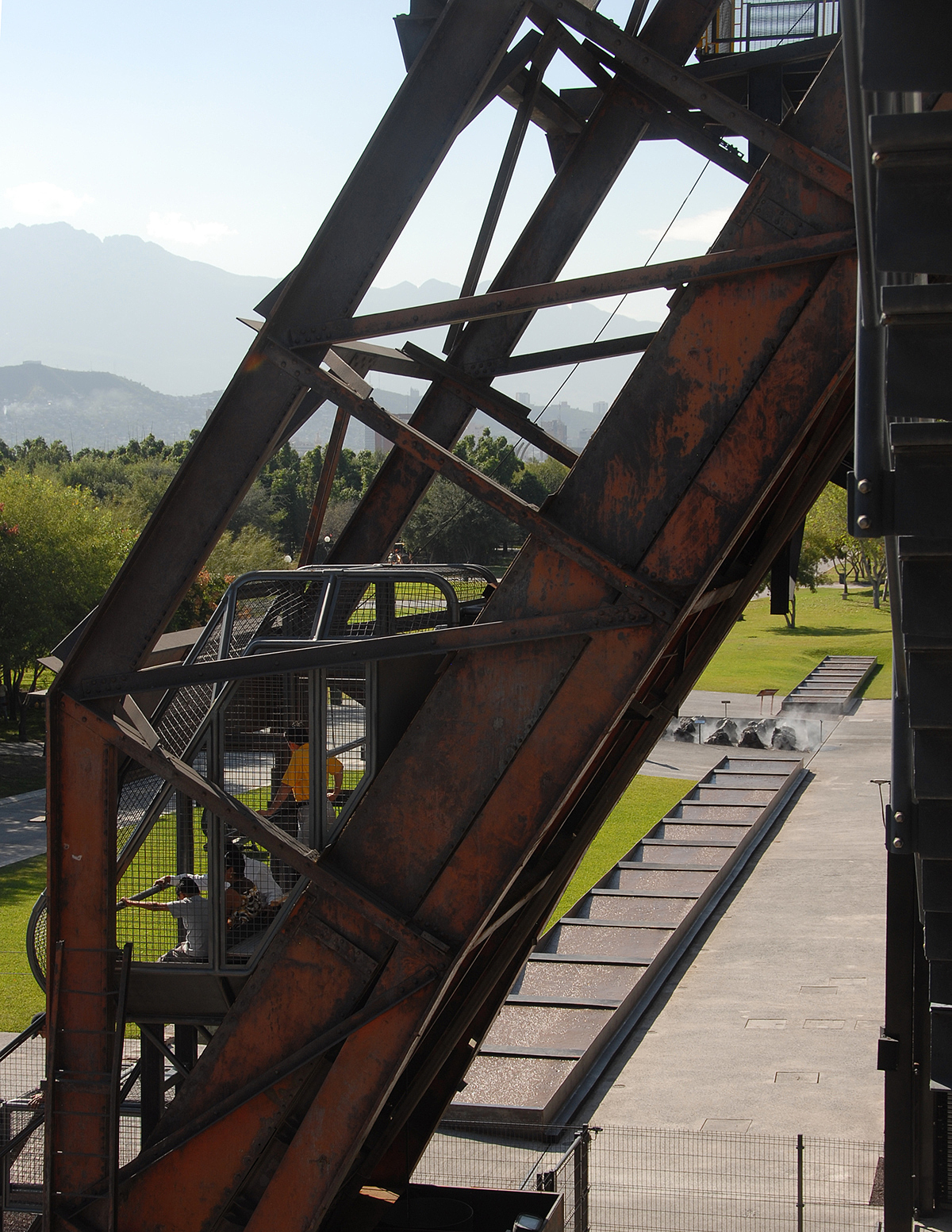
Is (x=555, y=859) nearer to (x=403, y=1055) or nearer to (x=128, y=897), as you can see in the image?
(x=403, y=1055)

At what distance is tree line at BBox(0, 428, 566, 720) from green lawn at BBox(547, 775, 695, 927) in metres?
8.24

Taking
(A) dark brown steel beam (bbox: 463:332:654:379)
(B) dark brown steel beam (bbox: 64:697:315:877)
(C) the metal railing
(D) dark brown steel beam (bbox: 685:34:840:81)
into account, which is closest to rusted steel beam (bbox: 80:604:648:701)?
(B) dark brown steel beam (bbox: 64:697:315:877)

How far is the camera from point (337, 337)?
5.46 m

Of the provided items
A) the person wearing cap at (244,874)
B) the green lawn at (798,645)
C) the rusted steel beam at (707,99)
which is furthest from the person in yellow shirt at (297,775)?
the green lawn at (798,645)

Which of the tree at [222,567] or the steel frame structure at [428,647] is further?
the tree at [222,567]

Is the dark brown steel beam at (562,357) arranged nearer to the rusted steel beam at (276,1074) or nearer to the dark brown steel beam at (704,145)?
the dark brown steel beam at (704,145)

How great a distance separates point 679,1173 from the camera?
12055 millimetres

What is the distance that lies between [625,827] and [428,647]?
24459mm

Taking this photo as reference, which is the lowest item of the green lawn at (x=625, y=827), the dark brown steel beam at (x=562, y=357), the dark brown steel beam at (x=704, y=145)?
the green lawn at (x=625, y=827)

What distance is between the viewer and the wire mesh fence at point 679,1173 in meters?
11.0

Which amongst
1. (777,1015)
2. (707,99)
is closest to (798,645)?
(777,1015)

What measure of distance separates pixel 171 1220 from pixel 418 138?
526cm

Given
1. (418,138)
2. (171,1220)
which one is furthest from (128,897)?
(418,138)

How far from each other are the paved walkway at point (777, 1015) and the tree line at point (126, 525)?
8.88 metres
